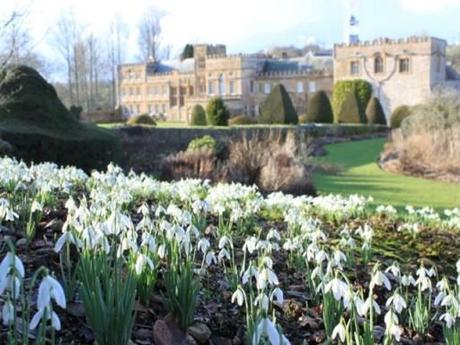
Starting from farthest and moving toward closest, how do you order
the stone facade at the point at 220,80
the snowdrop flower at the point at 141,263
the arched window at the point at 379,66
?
the stone facade at the point at 220,80 → the arched window at the point at 379,66 → the snowdrop flower at the point at 141,263

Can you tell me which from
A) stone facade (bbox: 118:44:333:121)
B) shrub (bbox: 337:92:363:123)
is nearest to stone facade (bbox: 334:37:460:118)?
stone facade (bbox: 118:44:333:121)

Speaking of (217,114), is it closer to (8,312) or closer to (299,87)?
(299,87)

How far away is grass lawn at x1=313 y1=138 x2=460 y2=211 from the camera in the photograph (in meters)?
13.6

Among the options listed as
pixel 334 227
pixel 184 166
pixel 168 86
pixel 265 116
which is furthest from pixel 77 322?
pixel 168 86

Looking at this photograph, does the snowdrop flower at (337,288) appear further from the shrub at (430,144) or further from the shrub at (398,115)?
the shrub at (398,115)

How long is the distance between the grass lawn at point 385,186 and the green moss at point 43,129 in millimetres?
5200

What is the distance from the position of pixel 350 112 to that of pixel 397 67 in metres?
10.4

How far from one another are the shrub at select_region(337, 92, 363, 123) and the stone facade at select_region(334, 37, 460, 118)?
8.38 meters

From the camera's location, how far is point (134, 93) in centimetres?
6569

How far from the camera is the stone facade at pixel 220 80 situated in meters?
54.4

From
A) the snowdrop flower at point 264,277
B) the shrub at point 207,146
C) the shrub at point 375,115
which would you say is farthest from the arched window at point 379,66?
the snowdrop flower at point 264,277

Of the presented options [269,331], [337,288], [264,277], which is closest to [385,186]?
[337,288]

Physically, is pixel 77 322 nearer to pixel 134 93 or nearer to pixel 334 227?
pixel 334 227

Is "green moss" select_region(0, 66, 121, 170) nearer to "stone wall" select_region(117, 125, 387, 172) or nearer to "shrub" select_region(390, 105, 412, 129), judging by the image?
"stone wall" select_region(117, 125, 387, 172)
